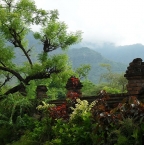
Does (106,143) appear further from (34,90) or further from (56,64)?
(56,64)

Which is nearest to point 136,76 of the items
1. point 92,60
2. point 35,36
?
point 35,36

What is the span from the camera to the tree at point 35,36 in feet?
59.1

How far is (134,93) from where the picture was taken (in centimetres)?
829

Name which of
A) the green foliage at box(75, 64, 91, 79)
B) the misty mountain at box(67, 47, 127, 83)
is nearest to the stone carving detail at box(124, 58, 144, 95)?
the green foliage at box(75, 64, 91, 79)

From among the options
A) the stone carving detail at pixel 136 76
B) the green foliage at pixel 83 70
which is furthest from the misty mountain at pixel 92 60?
the stone carving detail at pixel 136 76

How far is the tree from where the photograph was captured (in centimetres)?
1800

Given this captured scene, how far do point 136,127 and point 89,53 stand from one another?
7227 inches

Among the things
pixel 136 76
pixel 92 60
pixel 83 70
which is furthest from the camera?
pixel 92 60

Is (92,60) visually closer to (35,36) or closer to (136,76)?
(35,36)

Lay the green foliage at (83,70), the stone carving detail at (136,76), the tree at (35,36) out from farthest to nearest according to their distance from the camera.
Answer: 1. the green foliage at (83,70)
2. the tree at (35,36)
3. the stone carving detail at (136,76)

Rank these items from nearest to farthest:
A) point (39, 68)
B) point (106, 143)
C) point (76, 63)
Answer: point (106, 143), point (39, 68), point (76, 63)

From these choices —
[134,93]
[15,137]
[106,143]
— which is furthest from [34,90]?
[106,143]

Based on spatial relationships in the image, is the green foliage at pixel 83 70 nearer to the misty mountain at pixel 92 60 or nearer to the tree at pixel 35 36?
the tree at pixel 35 36

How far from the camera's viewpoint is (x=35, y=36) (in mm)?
19188
